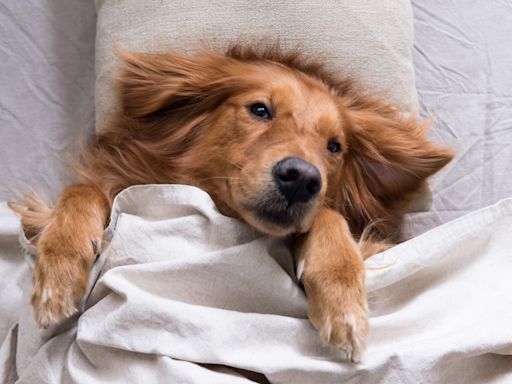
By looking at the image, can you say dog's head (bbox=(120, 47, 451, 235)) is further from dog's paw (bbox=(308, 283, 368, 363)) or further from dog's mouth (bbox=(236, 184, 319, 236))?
dog's paw (bbox=(308, 283, 368, 363))

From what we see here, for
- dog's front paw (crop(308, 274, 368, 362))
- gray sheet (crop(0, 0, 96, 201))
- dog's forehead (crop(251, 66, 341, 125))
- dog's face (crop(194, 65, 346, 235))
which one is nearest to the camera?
dog's front paw (crop(308, 274, 368, 362))

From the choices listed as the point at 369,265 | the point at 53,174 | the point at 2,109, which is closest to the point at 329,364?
the point at 369,265

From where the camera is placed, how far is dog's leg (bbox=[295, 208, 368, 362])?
1.26 m

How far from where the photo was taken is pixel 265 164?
4.58 feet

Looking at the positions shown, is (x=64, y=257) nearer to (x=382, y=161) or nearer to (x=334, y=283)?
(x=334, y=283)

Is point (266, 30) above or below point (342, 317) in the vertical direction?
above

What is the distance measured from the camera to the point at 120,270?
1349 millimetres

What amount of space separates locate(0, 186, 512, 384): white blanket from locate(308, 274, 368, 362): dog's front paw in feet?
0.16

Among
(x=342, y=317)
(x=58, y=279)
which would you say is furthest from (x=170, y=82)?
(x=342, y=317)

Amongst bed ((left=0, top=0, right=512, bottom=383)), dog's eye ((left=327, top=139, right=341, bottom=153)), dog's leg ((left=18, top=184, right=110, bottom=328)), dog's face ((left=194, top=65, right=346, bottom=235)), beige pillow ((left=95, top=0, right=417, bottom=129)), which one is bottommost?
bed ((left=0, top=0, right=512, bottom=383))

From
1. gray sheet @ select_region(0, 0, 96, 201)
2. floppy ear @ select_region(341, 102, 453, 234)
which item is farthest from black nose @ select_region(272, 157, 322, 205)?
gray sheet @ select_region(0, 0, 96, 201)

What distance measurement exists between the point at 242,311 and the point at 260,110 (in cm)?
52

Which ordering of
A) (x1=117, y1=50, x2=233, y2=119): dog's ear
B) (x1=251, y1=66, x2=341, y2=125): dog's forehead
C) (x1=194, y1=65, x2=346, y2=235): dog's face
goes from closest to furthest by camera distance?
(x1=194, y1=65, x2=346, y2=235): dog's face, (x1=251, y1=66, x2=341, y2=125): dog's forehead, (x1=117, y1=50, x2=233, y2=119): dog's ear

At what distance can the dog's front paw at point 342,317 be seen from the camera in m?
1.26
